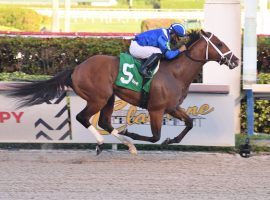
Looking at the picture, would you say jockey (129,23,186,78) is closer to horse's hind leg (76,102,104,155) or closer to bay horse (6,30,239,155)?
bay horse (6,30,239,155)

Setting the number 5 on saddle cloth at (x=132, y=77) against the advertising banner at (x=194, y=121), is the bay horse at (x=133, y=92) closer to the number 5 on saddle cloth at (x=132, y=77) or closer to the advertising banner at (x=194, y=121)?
the number 5 on saddle cloth at (x=132, y=77)

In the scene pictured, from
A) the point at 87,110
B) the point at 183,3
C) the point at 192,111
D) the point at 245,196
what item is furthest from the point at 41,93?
the point at 183,3

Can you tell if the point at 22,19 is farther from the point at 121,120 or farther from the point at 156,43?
the point at 156,43

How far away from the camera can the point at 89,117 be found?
365 inches

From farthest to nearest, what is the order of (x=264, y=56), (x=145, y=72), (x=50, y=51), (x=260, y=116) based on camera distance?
(x=50, y=51)
(x=264, y=56)
(x=260, y=116)
(x=145, y=72)

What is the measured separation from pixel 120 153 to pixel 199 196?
9.23 ft

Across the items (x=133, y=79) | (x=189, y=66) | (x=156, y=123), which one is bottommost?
(x=156, y=123)

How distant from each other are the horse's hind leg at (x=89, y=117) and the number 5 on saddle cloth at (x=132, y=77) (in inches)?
17.2

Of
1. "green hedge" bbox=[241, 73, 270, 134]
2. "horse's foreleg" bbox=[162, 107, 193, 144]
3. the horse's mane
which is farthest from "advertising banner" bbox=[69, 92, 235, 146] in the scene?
"green hedge" bbox=[241, 73, 270, 134]

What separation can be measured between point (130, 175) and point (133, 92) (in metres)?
1.29

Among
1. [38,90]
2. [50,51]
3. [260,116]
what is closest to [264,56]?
[260,116]

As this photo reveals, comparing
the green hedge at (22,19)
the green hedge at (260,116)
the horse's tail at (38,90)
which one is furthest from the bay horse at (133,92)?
the green hedge at (22,19)

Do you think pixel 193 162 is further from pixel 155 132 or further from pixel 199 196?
pixel 199 196

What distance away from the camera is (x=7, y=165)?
8914 mm
